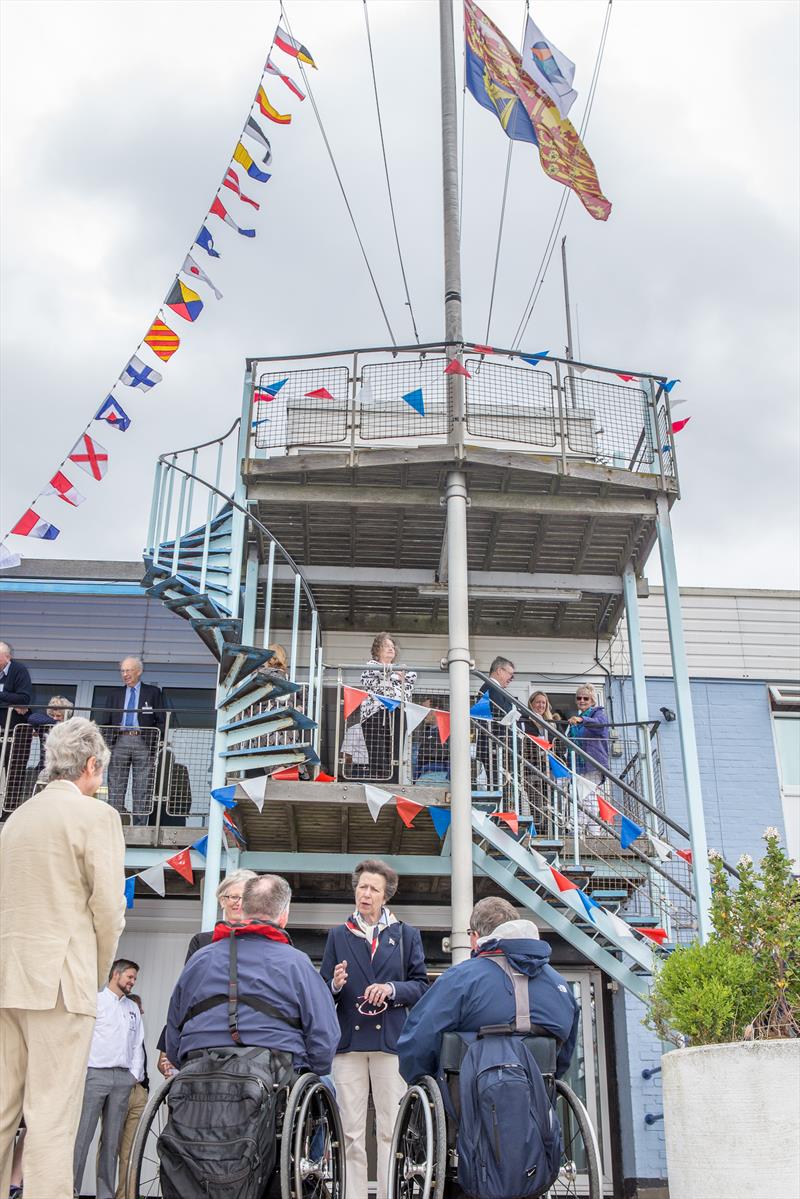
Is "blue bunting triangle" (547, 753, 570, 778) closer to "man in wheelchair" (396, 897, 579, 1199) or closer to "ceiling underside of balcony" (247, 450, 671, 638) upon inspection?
"ceiling underside of balcony" (247, 450, 671, 638)

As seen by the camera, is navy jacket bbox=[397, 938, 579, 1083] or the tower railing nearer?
navy jacket bbox=[397, 938, 579, 1083]

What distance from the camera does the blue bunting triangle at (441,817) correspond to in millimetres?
9883

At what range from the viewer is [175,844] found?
35.4 ft

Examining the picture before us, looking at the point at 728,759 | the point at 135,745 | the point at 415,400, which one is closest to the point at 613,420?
the point at 415,400

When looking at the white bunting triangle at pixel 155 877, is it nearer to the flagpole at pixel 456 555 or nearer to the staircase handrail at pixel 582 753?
the flagpole at pixel 456 555

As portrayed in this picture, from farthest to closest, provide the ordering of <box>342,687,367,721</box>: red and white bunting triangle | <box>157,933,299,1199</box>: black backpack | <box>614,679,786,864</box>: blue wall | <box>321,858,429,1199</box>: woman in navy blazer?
1. <box>614,679,786,864</box>: blue wall
2. <box>342,687,367,721</box>: red and white bunting triangle
3. <box>321,858,429,1199</box>: woman in navy blazer
4. <box>157,933,299,1199</box>: black backpack

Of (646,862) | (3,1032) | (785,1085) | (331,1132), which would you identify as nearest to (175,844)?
(646,862)

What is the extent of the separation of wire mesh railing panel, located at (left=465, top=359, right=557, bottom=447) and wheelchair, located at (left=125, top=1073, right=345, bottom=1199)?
6.87m

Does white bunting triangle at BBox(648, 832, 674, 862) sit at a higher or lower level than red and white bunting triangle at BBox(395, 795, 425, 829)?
lower

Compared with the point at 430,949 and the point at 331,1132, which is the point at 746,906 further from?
the point at 430,949

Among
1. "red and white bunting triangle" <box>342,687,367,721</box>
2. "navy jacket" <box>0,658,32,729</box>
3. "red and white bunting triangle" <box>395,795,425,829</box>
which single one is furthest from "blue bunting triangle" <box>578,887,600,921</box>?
"navy jacket" <box>0,658,32,729</box>

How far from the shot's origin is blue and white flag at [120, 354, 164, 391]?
10.9 metres

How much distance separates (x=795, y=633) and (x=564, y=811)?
16.8 ft

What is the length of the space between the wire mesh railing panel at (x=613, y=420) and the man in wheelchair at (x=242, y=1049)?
281 inches
